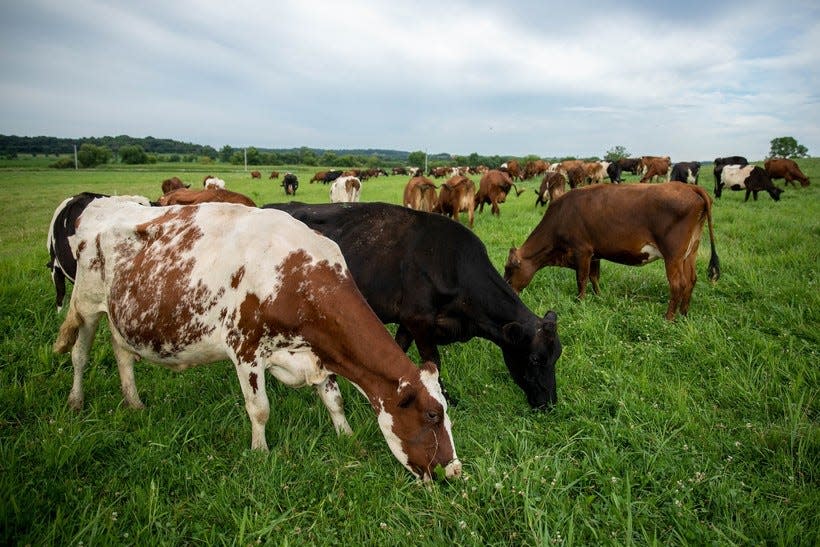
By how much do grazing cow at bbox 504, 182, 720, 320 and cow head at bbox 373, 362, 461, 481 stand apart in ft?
12.9

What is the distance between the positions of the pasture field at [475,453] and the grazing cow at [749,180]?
1622 cm

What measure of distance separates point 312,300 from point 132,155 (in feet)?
307

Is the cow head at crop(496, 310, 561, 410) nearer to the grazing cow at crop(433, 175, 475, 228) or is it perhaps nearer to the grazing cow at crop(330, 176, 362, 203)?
the grazing cow at crop(433, 175, 475, 228)

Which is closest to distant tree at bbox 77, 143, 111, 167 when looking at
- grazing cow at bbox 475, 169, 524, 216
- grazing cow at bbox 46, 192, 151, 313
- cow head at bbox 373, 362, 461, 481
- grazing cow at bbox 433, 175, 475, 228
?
grazing cow at bbox 475, 169, 524, 216

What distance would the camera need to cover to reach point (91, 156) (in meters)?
67.1

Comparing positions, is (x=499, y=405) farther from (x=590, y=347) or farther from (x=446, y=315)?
(x=590, y=347)

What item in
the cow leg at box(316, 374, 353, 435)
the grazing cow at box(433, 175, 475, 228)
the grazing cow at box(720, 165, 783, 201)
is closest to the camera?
the cow leg at box(316, 374, 353, 435)

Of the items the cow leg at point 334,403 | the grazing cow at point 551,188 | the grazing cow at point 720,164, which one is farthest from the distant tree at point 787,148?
the cow leg at point 334,403

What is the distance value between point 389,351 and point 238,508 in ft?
4.22

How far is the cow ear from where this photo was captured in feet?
12.2

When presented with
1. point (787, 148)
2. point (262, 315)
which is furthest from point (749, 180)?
point (787, 148)

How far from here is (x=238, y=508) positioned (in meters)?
2.67

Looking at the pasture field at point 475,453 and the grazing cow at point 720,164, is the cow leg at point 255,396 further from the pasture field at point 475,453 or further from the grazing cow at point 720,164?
the grazing cow at point 720,164

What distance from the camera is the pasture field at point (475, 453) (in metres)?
2.47
